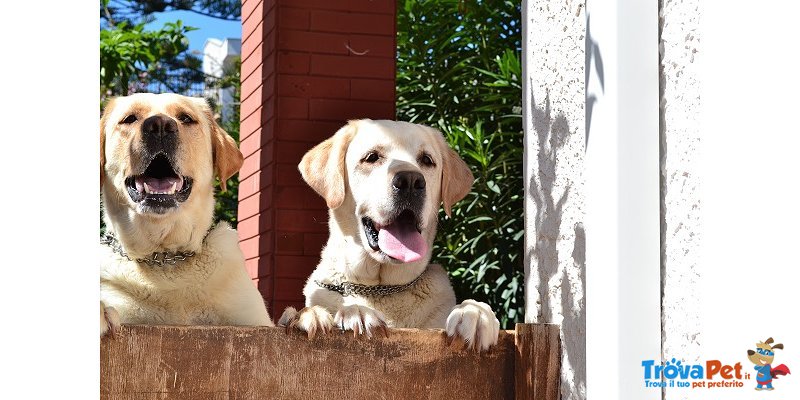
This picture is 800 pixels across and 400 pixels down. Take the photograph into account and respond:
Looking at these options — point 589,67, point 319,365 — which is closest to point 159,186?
point 319,365

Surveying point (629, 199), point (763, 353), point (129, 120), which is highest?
point (129, 120)

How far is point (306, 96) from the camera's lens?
13.8ft

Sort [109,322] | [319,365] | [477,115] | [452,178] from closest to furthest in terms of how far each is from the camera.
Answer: [109,322], [319,365], [452,178], [477,115]

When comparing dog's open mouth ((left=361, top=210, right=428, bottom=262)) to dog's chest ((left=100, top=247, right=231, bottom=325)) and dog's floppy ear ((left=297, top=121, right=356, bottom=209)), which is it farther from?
dog's chest ((left=100, top=247, right=231, bottom=325))

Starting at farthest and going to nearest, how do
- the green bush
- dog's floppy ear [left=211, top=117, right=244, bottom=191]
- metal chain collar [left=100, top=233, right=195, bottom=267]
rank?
the green bush, dog's floppy ear [left=211, top=117, right=244, bottom=191], metal chain collar [left=100, top=233, right=195, bottom=267]

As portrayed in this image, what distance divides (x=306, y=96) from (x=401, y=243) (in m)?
1.23

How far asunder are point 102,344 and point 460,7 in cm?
404

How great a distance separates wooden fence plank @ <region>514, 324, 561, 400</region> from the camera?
8.05 ft

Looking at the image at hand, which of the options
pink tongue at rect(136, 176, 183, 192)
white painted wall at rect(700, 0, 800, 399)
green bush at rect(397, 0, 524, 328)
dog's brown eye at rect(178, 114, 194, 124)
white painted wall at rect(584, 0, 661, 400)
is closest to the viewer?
white painted wall at rect(700, 0, 800, 399)

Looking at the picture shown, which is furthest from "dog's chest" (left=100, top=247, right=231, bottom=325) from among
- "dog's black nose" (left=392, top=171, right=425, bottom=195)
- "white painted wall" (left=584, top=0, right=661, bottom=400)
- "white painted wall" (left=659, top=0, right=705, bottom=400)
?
"white painted wall" (left=659, top=0, right=705, bottom=400)

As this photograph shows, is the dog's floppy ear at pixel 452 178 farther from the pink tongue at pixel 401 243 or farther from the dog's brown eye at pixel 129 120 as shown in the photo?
the dog's brown eye at pixel 129 120

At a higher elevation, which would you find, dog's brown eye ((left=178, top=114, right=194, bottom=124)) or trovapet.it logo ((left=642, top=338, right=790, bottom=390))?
dog's brown eye ((left=178, top=114, right=194, bottom=124))

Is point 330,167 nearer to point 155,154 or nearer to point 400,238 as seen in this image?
point 400,238
